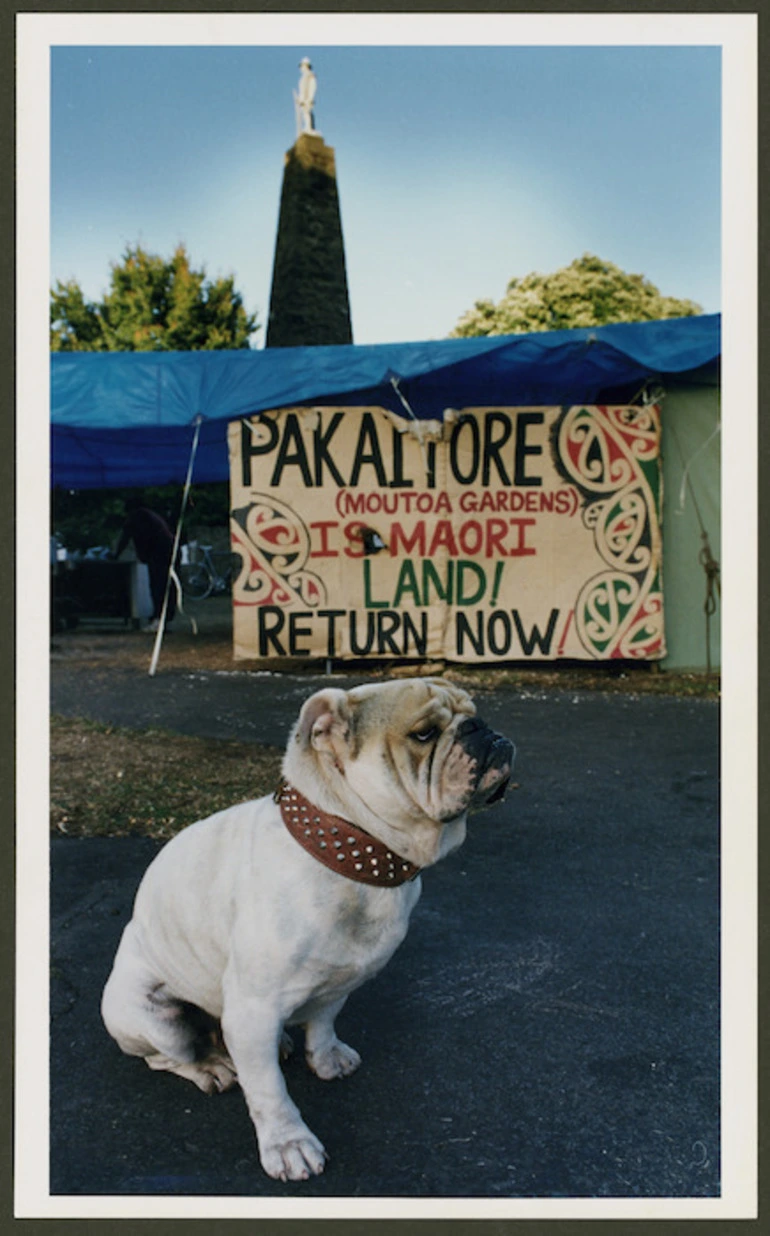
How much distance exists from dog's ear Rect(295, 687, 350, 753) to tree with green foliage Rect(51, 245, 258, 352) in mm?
18529

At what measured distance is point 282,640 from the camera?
819cm

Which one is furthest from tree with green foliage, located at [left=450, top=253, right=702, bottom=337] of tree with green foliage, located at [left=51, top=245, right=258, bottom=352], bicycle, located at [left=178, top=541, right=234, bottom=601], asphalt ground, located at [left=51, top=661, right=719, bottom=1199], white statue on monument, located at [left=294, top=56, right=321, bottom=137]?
asphalt ground, located at [left=51, top=661, right=719, bottom=1199]

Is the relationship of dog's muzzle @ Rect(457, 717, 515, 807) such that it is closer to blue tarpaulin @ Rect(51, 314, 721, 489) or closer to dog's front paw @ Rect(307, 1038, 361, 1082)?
dog's front paw @ Rect(307, 1038, 361, 1082)

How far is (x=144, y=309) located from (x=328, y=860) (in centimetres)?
1936

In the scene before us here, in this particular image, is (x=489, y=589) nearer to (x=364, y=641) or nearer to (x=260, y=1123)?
(x=364, y=641)

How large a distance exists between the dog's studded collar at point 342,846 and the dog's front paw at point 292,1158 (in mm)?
576

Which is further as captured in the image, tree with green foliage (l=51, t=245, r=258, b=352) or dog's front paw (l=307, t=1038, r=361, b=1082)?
tree with green foliage (l=51, t=245, r=258, b=352)

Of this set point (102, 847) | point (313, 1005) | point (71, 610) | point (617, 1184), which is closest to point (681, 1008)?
point (617, 1184)

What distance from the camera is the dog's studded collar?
1.89m

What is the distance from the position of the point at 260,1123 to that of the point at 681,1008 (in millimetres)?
1307

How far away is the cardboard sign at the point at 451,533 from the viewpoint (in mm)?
7977

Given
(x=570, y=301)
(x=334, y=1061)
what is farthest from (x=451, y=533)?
(x=570, y=301)

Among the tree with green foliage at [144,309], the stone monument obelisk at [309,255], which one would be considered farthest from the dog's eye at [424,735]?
the tree with green foliage at [144,309]

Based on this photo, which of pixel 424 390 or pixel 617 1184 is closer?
pixel 617 1184
